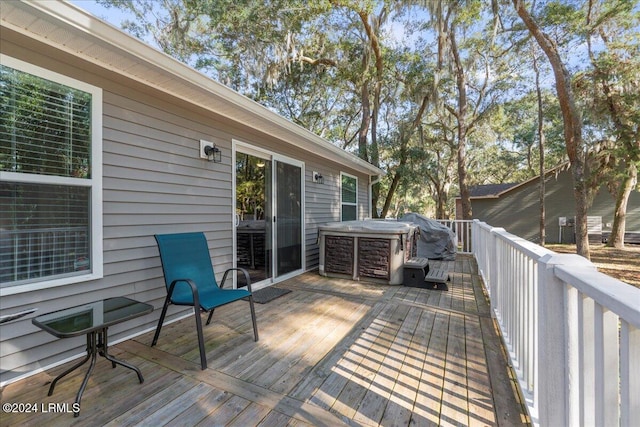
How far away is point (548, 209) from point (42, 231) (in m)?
17.1

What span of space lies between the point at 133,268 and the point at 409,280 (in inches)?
144

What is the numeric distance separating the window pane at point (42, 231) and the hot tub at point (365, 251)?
3430 mm

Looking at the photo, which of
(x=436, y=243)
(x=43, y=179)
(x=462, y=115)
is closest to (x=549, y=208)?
(x=462, y=115)

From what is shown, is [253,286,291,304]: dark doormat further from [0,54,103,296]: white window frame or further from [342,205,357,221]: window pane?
[342,205,357,221]: window pane

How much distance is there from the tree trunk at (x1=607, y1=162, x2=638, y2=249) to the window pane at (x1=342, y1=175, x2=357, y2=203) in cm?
811

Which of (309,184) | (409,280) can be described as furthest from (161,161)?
(409,280)

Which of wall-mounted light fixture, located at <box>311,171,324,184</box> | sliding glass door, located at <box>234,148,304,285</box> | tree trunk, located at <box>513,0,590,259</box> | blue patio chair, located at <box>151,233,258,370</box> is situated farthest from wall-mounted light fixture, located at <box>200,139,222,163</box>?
tree trunk, located at <box>513,0,590,259</box>

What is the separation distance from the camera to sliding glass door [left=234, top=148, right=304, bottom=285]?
425cm

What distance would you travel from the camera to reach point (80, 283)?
2359 millimetres

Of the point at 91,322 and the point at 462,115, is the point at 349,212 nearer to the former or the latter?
the point at 462,115

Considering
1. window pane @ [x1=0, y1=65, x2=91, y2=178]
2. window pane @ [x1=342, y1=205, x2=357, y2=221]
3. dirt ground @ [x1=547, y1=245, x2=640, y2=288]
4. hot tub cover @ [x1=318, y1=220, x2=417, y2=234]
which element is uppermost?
window pane @ [x1=0, y1=65, x2=91, y2=178]

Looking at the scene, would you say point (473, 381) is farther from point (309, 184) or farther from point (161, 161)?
point (309, 184)

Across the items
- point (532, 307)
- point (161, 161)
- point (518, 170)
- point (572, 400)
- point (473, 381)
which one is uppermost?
point (518, 170)

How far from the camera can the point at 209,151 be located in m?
3.50
